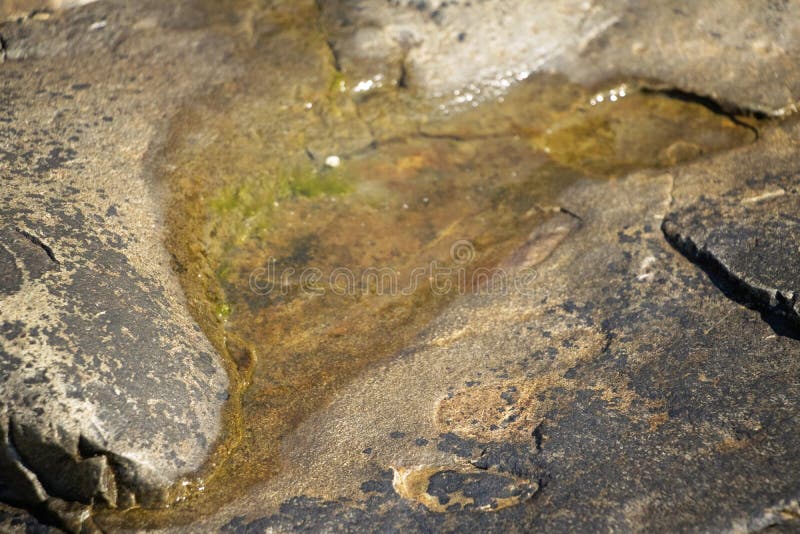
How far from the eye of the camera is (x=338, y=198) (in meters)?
3.33

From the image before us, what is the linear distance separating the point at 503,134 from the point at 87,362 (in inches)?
85.7

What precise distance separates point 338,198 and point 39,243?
1.28 meters

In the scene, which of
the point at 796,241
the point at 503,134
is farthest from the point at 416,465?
the point at 503,134

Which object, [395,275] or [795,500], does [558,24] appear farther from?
[795,500]

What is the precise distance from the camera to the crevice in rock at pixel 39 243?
2.40 meters

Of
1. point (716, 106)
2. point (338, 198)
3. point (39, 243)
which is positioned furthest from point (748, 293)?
point (39, 243)

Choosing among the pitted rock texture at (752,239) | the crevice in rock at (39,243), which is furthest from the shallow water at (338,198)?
the pitted rock texture at (752,239)

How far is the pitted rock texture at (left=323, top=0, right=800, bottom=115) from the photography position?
3.71m

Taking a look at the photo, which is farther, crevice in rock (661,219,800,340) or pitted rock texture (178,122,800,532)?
crevice in rock (661,219,800,340)

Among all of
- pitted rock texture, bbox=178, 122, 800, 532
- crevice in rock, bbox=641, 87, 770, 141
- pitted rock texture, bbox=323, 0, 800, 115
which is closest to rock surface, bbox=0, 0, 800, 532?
pitted rock texture, bbox=178, 122, 800, 532

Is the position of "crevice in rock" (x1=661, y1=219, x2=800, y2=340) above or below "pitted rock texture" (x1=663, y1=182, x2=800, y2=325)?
below

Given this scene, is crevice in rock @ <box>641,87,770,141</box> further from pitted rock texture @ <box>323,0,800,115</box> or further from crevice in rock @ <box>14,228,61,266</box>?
crevice in rock @ <box>14,228,61,266</box>

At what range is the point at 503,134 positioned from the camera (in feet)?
12.0

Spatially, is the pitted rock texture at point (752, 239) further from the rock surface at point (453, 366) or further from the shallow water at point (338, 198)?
the shallow water at point (338, 198)
